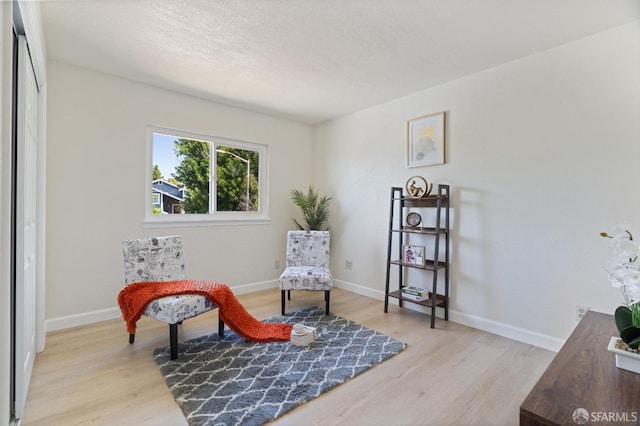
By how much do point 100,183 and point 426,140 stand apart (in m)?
3.30

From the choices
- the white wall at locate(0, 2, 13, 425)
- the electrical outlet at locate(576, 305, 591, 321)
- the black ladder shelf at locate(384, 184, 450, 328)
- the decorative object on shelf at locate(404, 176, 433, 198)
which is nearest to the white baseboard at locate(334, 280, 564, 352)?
the black ladder shelf at locate(384, 184, 450, 328)

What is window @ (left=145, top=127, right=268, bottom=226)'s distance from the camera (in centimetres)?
337

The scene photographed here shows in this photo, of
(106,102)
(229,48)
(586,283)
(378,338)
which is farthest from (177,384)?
(586,283)

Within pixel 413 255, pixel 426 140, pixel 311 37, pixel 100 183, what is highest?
pixel 311 37

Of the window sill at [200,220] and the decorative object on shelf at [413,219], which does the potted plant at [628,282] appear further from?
the window sill at [200,220]

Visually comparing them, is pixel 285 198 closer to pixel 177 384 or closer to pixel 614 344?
pixel 177 384

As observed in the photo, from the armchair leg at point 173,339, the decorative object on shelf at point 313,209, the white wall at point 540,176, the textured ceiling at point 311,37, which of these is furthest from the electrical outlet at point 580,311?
the armchair leg at point 173,339

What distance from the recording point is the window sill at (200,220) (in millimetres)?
3285

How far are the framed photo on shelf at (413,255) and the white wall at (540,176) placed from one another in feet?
1.08

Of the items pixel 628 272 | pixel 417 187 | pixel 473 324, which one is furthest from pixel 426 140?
pixel 628 272

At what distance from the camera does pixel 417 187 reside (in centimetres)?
328

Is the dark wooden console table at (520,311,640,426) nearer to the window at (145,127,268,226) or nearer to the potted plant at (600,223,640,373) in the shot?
the potted plant at (600,223,640,373)

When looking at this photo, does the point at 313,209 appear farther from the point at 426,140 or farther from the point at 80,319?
the point at 80,319

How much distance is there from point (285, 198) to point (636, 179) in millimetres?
3507
